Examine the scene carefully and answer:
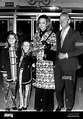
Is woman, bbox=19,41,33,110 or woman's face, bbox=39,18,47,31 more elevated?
woman's face, bbox=39,18,47,31

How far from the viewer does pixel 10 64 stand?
1892mm

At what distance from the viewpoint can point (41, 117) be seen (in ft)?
4.26

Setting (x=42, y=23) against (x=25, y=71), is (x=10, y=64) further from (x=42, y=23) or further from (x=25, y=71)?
(x=42, y=23)

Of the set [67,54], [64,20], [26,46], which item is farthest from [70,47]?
[26,46]

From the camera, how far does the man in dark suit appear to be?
71.5 inches

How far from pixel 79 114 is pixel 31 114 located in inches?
9.1

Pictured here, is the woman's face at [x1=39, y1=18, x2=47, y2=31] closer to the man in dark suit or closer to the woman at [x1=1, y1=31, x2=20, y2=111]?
the man in dark suit

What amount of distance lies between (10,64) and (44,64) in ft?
0.78

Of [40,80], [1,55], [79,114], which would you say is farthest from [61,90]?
[79,114]

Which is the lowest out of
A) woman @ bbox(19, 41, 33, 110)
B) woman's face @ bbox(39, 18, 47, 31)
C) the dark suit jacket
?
woman @ bbox(19, 41, 33, 110)

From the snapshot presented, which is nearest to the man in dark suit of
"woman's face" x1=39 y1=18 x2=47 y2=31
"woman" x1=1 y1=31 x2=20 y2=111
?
"woman's face" x1=39 y1=18 x2=47 y2=31

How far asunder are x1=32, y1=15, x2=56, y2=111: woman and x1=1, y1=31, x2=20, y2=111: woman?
139 mm

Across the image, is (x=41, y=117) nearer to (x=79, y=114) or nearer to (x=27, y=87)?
(x=79, y=114)

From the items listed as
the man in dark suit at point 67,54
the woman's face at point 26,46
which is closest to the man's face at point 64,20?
the man in dark suit at point 67,54
